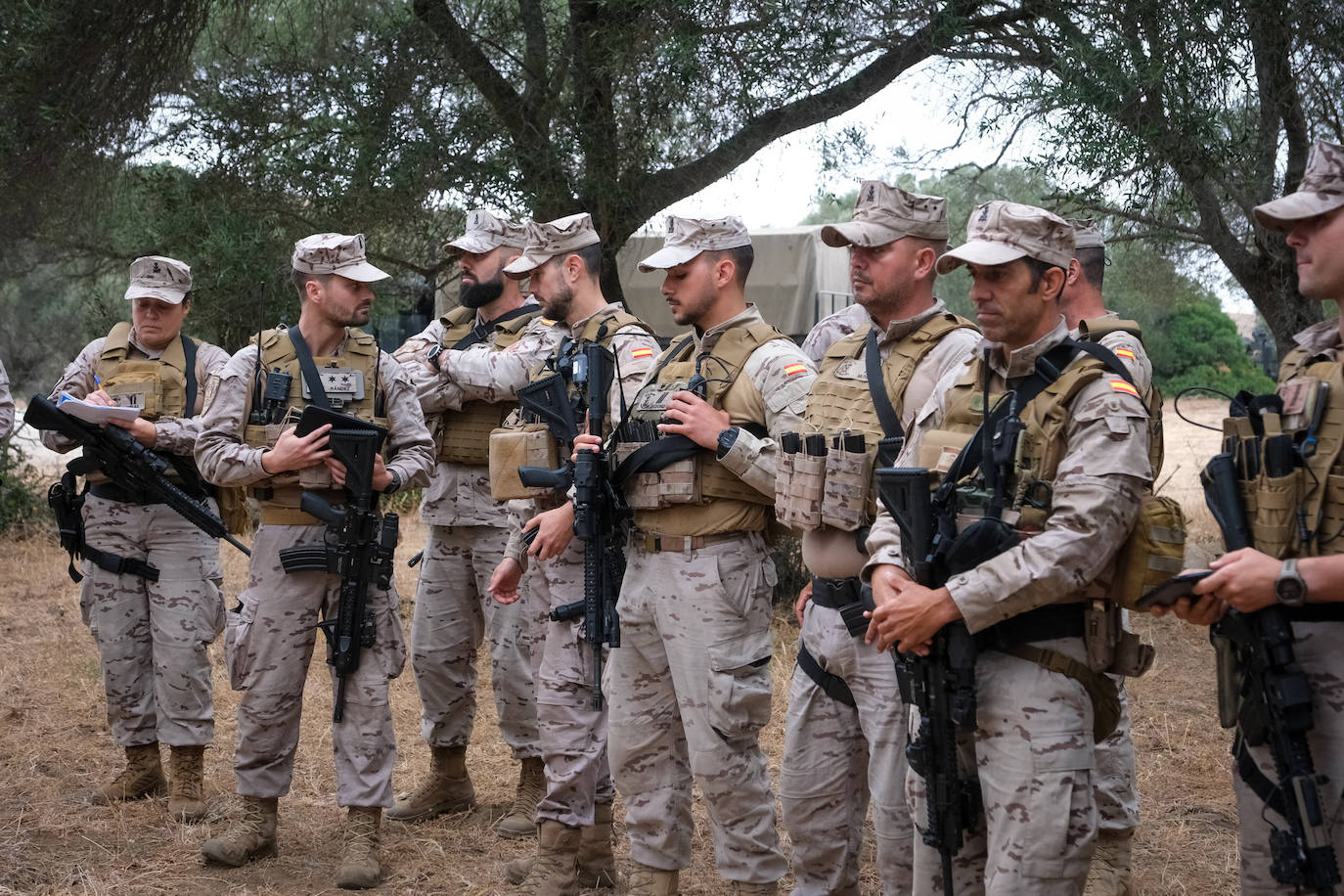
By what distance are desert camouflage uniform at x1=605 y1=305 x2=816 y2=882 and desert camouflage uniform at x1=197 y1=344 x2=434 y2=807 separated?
1.22m

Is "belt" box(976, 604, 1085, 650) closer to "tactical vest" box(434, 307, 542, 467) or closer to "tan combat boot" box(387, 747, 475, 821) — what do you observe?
"tactical vest" box(434, 307, 542, 467)

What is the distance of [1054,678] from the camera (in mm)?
3150

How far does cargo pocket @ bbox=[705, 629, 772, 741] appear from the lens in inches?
164

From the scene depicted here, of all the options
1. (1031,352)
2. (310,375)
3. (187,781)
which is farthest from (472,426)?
(1031,352)

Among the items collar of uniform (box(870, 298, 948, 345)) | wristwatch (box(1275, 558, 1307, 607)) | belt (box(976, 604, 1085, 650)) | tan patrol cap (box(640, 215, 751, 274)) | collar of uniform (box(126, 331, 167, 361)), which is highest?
tan patrol cap (box(640, 215, 751, 274))

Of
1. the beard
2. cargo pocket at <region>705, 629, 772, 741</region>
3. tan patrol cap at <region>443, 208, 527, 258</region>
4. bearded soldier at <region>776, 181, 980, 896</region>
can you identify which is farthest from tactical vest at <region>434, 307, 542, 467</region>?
bearded soldier at <region>776, 181, 980, 896</region>

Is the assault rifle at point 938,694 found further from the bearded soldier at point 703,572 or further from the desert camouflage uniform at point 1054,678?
the bearded soldier at point 703,572

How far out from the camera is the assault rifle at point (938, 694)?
3.17 meters

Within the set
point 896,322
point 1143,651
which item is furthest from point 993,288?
point 1143,651

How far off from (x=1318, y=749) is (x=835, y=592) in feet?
4.40

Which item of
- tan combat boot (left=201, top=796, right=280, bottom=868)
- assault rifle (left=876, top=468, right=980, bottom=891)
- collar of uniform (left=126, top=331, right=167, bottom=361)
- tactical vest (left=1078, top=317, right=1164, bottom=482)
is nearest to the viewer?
assault rifle (left=876, top=468, right=980, bottom=891)

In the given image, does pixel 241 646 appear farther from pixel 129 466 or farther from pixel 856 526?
pixel 856 526

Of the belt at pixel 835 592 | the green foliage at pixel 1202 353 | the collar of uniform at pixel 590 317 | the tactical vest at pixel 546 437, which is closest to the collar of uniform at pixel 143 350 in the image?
the tactical vest at pixel 546 437

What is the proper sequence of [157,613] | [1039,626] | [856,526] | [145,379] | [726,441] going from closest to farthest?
[1039,626]
[856,526]
[726,441]
[157,613]
[145,379]
